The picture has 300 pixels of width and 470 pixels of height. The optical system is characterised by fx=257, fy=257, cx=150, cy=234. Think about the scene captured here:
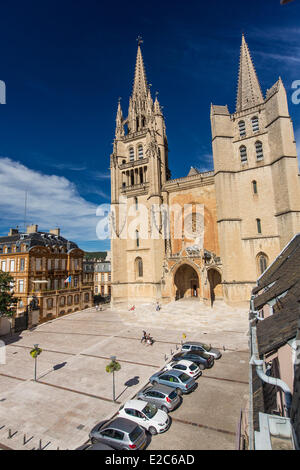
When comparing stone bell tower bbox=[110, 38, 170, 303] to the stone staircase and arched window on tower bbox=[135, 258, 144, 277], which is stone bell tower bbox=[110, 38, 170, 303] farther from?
the stone staircase

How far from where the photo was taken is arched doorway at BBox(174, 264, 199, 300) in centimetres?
3844

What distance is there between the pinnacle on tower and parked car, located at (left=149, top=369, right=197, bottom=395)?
120 ft

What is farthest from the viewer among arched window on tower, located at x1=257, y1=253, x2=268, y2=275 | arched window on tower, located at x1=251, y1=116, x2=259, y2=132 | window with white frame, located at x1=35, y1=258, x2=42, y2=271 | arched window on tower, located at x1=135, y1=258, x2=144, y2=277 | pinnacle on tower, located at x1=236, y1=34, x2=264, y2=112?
arched window on tower, located at x1=135, y1=258, x2=144, y2=277

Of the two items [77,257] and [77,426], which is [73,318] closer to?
[77,257]

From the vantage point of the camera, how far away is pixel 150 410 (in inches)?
423

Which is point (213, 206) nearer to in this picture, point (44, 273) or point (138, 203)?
point (138, 203)

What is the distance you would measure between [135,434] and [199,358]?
26.3 feet

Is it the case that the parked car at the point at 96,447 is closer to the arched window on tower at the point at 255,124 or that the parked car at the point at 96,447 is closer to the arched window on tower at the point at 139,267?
the arched window on tower at the point at 139,267

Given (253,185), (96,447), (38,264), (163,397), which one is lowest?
(96,447)

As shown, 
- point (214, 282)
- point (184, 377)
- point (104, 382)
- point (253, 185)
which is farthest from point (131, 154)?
point (184, 377)

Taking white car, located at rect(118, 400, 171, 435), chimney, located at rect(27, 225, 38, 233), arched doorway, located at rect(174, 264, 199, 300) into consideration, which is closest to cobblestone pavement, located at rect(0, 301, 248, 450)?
white car, located at rect(118, 400, 171, 435)

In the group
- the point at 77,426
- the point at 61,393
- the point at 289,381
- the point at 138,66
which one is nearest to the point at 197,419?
the point at 77,426
